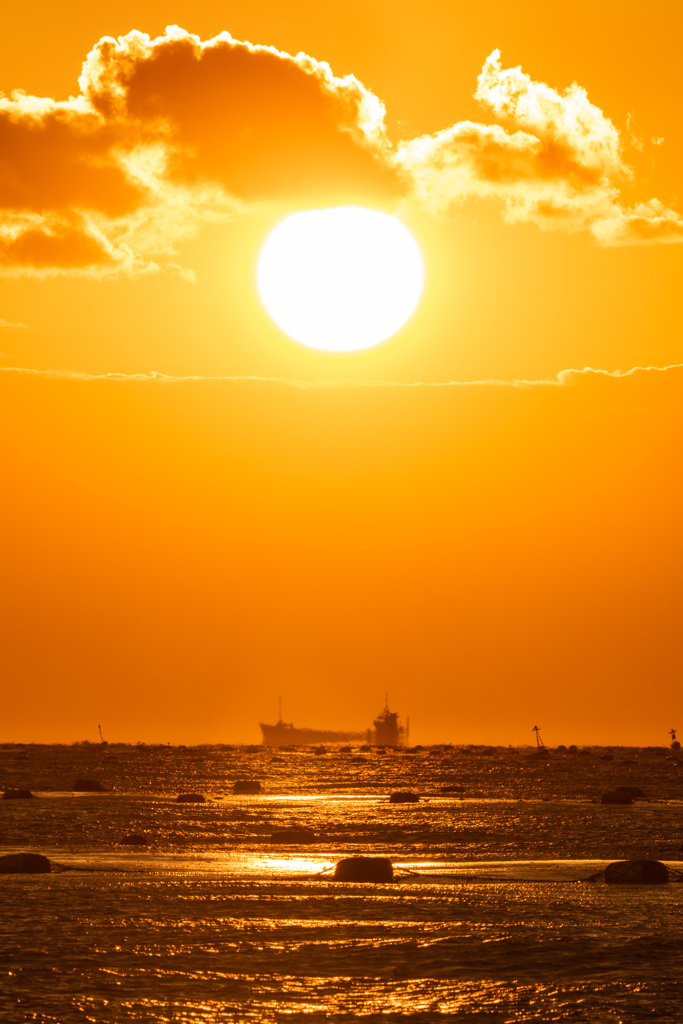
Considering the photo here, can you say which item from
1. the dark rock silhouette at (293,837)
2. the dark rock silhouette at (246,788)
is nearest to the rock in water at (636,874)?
the dark rock silhouette at (293,837)

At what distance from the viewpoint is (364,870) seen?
118ft

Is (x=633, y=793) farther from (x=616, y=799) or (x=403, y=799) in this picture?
(x=403, y=799)

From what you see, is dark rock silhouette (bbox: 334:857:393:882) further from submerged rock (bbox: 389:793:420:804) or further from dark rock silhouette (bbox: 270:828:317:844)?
submerged rock (bbox: 389:793:420:804)

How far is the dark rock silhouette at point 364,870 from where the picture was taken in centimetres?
3591

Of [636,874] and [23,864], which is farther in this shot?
[23,864]

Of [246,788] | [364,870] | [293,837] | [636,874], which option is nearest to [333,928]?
[364,870]

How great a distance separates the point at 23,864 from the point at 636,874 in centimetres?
1787

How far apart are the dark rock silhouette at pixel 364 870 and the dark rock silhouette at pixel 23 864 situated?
8724mm

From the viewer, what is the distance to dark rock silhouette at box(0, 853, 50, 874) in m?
36.3

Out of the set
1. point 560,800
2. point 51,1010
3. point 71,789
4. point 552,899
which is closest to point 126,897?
point 552,899

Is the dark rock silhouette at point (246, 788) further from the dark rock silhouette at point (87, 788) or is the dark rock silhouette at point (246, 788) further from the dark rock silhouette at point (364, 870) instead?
the dark rock silhouette at point (364, 870)

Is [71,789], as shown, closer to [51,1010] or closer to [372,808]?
[372,808]

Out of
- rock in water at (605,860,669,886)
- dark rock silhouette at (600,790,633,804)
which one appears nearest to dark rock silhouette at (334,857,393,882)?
rock in water at (605,860,669,886)

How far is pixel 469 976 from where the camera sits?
70.1ft
